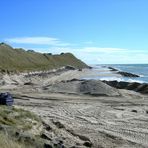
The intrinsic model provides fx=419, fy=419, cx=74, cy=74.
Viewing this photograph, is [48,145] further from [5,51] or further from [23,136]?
[5,51]

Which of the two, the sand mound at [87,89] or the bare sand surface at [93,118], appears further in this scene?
the sand mound at [87,89]

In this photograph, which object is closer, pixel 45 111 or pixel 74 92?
pixel 45 111

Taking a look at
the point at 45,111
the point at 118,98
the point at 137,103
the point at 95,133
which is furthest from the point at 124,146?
the point at 118,98

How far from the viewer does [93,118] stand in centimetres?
2700

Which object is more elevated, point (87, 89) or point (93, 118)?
point (87, 89)

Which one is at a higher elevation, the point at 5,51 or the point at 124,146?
the point at 5,51

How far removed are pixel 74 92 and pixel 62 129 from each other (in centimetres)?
2253

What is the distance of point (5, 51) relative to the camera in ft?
442

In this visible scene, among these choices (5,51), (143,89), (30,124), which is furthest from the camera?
(5,51)

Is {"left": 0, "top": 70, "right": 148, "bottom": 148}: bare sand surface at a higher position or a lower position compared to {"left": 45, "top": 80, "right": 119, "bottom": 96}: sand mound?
lower

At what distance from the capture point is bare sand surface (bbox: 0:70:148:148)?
1973 cm

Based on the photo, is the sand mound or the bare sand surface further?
the sand mound

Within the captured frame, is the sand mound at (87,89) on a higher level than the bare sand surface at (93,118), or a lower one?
higher

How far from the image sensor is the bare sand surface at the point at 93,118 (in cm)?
1973
